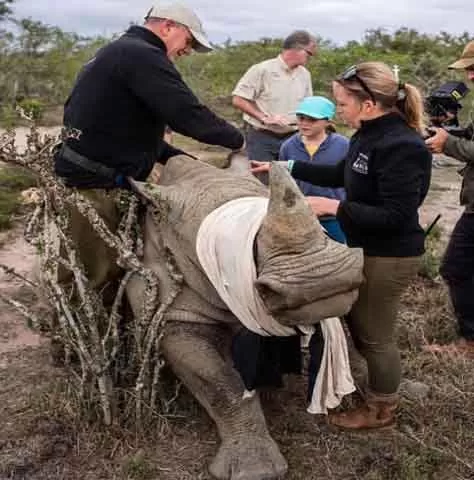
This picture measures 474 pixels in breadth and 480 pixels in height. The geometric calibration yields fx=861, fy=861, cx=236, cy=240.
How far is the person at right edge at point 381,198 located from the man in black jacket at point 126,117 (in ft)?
1.80

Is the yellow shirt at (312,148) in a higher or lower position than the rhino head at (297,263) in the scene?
lower

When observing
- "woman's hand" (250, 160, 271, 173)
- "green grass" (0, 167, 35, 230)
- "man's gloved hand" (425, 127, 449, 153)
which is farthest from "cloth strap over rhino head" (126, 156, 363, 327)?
"green grass" (0, 167, 35, 230)

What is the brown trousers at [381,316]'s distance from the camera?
3.47m

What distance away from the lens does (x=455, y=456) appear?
11.4ft

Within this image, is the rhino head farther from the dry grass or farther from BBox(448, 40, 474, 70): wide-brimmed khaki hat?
BBox(448, 40, 474, 70): wide-brimmed khaki hat

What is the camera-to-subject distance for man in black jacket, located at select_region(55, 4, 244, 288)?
349cm

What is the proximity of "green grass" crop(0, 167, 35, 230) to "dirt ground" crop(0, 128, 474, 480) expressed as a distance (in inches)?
127

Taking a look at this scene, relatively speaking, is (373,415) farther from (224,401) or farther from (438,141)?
(438,141)

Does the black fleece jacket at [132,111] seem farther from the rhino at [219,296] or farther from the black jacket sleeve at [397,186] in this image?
the black jacket sleeve at [397,186]

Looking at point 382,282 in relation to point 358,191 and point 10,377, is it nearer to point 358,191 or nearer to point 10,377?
point 358,191

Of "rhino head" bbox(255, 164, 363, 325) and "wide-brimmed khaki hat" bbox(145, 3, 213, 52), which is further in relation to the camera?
"wide-brimmed khaki hat" bbox(145, 3, 213, 52)

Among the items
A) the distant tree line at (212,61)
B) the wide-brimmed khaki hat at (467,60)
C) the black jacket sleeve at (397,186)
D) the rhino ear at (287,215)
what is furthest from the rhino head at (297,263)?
the distant tree line at (212,61)

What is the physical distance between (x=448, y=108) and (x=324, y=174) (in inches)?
35.5

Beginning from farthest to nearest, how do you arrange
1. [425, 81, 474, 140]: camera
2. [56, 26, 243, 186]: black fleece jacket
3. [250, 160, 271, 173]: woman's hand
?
1. [425, 81, 474, 140]: camera
2. [250, 160, 271, 173]: woman's hand
3. [56, 26, 243, 186]: black fleece jacket
